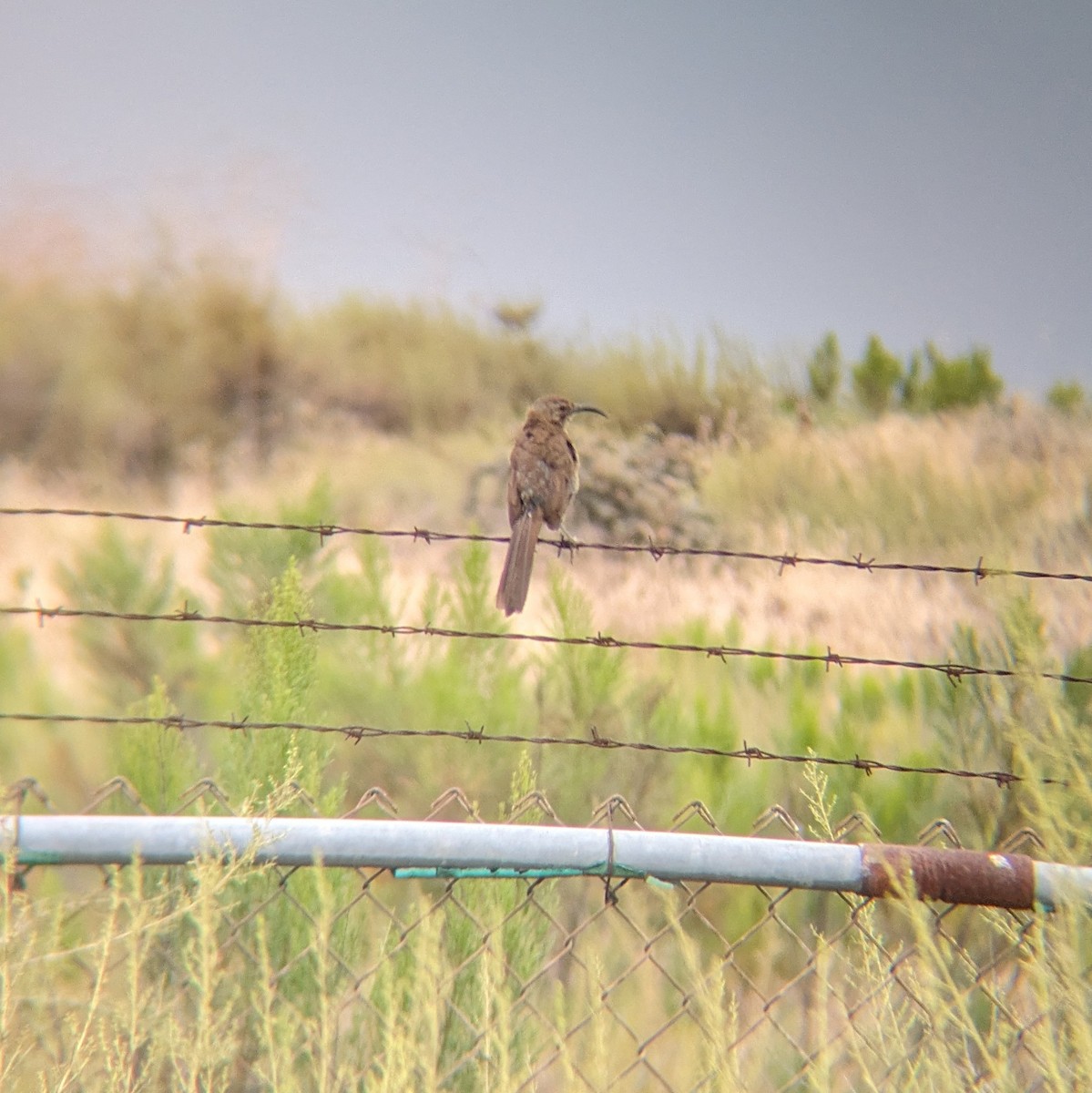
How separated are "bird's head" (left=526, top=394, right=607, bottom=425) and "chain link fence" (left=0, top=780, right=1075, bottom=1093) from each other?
167 centimetres

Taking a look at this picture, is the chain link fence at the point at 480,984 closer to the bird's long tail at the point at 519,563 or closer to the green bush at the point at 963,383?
the bird's long tail at the point at 519,563

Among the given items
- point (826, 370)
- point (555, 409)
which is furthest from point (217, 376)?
point (555, 409)

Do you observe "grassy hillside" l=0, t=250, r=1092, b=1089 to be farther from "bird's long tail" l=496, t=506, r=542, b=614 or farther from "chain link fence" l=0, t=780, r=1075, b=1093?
"bird's long tail" l=496, t=506, r=542, b=614

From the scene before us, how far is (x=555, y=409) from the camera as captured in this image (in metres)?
4.50

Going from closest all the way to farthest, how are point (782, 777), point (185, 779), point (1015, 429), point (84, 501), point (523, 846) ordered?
1. point (523, 846)
2. point (185, 779)
3. point (782, 777)
4. point (1015, 429)
5. point (84, 501)

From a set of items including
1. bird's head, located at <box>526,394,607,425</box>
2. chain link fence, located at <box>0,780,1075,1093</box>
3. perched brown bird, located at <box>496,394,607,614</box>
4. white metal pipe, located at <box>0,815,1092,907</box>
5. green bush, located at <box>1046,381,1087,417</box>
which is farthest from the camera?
green bush, located at <box>1046,381,1087,417</box>

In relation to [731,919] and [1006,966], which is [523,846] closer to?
[731,919]

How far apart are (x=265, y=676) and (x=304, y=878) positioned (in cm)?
44

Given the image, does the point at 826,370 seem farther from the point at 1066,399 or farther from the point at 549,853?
the point at 549,853

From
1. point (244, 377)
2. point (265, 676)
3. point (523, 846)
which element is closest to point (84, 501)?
point (244, 377)

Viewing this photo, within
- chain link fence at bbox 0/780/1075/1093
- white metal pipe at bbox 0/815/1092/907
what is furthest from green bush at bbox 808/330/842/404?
white metal pipe at bbox 0/815/1092/907

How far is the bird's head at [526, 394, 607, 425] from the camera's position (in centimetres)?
441

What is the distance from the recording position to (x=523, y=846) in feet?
5.54

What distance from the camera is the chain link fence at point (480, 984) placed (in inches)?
58.2
